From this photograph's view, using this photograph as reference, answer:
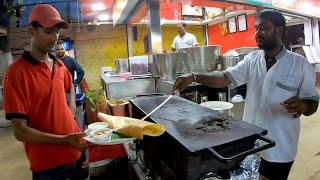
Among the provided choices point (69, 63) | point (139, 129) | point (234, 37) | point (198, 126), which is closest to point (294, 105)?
point (198, 126)

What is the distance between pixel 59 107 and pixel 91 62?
8511 millimetres

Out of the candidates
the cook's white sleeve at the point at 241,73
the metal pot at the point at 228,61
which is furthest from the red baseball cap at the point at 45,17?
the metal pot at the point at 228,61

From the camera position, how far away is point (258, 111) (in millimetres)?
1950

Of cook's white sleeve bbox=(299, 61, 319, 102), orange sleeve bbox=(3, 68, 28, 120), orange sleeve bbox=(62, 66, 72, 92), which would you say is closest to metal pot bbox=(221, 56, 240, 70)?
cook's white sleeve bbox=(299, 61, 319, 102)

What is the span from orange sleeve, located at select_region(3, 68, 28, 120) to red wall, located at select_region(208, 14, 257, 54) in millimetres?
7350

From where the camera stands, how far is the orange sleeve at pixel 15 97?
1482 mm

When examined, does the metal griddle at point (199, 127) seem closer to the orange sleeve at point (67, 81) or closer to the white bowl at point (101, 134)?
the white bowl at point (101, 134)

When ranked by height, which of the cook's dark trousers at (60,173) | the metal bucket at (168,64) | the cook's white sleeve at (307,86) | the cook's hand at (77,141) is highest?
the metal bucket at (168,64)

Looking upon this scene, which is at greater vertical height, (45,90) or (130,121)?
(45,90)

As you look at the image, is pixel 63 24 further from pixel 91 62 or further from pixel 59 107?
pixel 91 62

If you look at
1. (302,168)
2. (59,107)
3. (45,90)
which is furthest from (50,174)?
(302,168)

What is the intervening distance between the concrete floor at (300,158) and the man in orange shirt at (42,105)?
2.58 metres

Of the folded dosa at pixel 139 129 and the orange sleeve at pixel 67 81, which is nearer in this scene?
the folded dosa at pixel 139 129

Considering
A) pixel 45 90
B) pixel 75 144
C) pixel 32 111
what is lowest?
pixel 75 144
